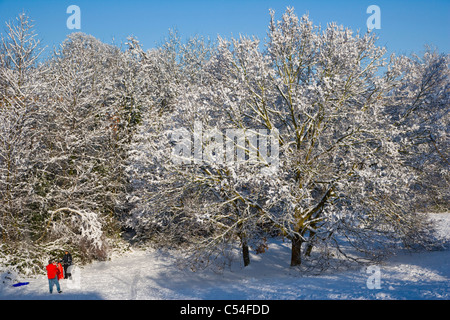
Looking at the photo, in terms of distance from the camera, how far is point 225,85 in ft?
43.6

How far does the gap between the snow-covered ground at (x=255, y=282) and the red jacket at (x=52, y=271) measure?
0.63 metres

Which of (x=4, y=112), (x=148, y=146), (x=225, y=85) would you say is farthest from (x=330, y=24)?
(x=4, y=112)

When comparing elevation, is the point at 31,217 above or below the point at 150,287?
above

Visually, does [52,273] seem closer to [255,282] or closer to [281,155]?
[255,282]

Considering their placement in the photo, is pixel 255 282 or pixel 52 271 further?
pixel 255 282

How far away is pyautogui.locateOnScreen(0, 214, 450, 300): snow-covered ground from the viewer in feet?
28.5

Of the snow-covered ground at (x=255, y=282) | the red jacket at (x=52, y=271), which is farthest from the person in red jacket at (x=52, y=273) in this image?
the snow-covered ground at (x=255, y=282)

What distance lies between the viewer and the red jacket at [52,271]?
1018 cm

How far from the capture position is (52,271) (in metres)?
10.2

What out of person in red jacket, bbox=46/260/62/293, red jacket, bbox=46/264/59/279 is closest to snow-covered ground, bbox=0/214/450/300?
person in red jacket, bbox=46/260/62/293

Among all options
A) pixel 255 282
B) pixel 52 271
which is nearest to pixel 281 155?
pixel 255 282

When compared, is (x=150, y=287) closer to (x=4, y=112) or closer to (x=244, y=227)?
(x=244, y=227)

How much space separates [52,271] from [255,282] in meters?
6.58
